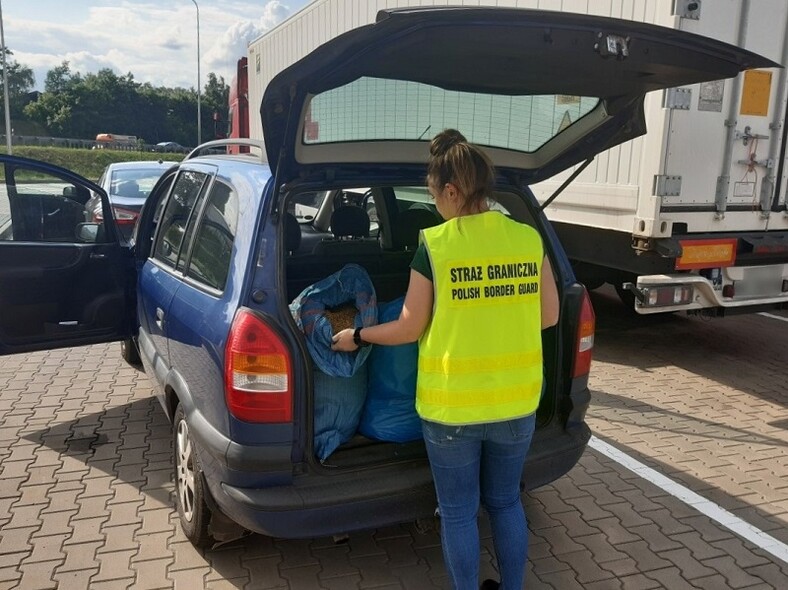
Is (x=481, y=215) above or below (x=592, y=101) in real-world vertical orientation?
below

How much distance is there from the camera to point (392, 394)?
271 cm

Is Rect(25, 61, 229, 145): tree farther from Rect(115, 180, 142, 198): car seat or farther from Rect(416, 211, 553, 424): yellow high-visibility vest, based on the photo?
Rect(416, 211, 553, 424): yellow high-visibility vest

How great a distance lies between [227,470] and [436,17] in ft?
5.56

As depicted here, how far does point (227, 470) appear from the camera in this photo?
2.50 metres

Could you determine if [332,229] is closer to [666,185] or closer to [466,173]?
[466,173]

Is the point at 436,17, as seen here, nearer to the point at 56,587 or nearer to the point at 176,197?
the point at 176,197

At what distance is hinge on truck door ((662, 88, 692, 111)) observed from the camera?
483 centimetres

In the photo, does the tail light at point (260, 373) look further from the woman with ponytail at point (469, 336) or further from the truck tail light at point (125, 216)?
the truck tail light at point (125, 216)

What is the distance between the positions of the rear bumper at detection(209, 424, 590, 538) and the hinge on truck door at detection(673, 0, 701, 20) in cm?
374

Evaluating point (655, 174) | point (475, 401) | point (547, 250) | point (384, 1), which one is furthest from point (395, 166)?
point (384, 1)

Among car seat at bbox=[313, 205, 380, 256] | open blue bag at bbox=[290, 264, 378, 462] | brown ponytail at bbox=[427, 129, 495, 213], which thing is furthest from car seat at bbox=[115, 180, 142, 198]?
brown ponytail at bbox=[427, 129, 495, 213]

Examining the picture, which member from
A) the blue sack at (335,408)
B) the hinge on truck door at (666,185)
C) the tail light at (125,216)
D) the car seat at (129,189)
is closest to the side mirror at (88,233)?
the blue sack at (335,408)

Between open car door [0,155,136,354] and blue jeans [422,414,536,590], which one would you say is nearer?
blue jeans [422,414,536,590]

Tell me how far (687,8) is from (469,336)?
12.2 feet
